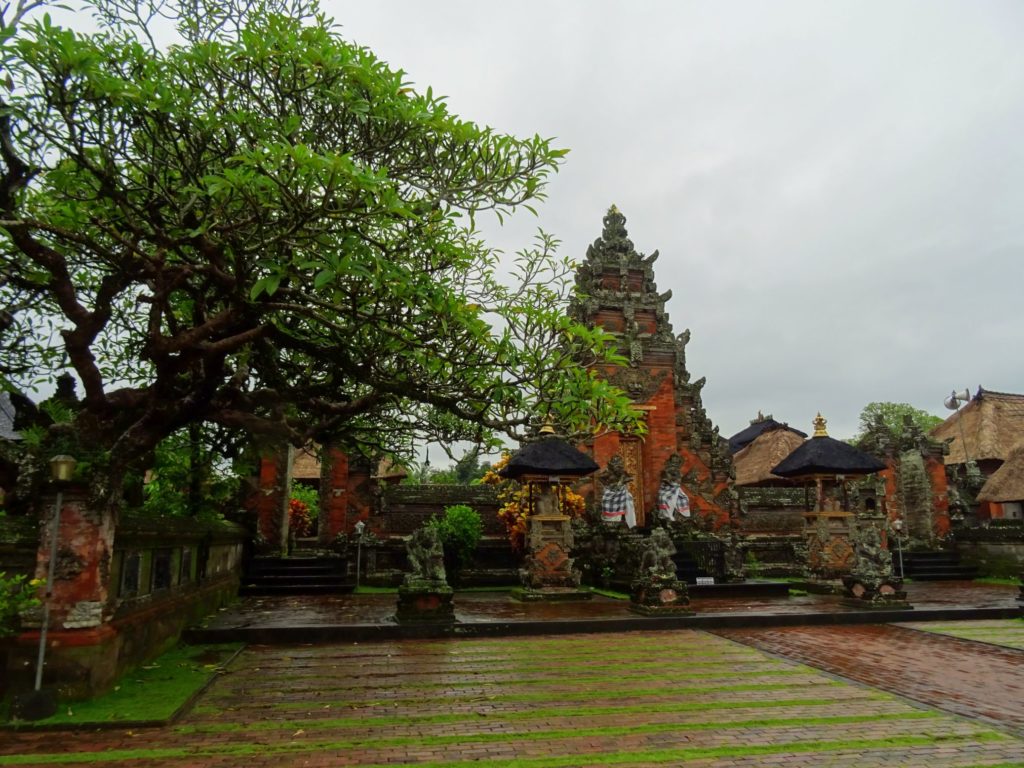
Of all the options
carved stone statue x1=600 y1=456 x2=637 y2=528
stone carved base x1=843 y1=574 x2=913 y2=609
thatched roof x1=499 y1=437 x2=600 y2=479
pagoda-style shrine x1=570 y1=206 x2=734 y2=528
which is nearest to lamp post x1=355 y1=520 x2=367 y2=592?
thatched roof x1=499 y1=437 x2=600 y2=479

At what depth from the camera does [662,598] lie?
38.8 feet

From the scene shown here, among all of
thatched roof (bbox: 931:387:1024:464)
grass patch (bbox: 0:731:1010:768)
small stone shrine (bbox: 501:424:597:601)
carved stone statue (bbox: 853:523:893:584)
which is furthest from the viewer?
thatched roof (bbox: 931:387:1024:464)

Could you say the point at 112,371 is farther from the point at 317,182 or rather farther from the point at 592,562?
the point at 592,562

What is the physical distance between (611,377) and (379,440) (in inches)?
439

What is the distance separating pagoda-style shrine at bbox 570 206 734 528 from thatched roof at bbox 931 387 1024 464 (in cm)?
1507

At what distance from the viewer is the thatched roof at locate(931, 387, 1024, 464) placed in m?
28.4

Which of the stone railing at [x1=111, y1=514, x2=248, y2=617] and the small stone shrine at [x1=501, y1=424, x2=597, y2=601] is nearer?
the stone railing at [x1=111, y1=514, x2=248, y2=617]

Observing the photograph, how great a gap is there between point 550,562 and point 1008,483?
58.2 feet

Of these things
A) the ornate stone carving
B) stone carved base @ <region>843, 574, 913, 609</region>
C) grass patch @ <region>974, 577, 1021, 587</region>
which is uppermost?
the ornate stone carving

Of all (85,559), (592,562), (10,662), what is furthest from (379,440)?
(592,562)

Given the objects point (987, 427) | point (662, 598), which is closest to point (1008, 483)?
point (987, 427)

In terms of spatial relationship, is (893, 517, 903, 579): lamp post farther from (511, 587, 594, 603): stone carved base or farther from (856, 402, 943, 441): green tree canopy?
(856, 402, 943, 441): green tree canopy

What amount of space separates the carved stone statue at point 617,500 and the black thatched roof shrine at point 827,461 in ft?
12.2

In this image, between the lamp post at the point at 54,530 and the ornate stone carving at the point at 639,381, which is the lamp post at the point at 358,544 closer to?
the ornate stone carving at the point at 639,381
